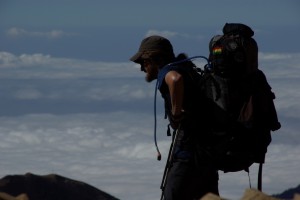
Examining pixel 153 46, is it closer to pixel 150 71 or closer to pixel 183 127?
pixel 150 71

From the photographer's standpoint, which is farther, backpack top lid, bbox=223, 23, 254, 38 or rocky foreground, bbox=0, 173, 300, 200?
rocky foreground, bbox=0, 173, 300, 200

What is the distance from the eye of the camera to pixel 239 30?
11.8 meters

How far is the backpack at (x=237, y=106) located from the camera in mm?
11422

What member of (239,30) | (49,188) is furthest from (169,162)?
(49,188)

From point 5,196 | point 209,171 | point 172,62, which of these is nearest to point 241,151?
point 209,171

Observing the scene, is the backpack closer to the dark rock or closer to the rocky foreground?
the rocky foreground

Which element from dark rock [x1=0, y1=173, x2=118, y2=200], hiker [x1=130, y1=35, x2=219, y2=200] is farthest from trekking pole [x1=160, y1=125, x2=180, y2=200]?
dark rock [x1=0, y1=173, x2=118, y2=200]

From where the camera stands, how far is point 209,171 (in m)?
11.5

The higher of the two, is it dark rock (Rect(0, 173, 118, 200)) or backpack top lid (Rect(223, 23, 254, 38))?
backpack top lid (Rect(223, 23, 254, 38))

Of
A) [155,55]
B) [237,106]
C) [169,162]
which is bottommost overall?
[169,162]

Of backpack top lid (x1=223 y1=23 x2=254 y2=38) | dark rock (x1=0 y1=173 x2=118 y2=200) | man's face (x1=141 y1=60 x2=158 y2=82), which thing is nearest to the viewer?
man's face (x1=141 y1=60 x2=158 y2=82)

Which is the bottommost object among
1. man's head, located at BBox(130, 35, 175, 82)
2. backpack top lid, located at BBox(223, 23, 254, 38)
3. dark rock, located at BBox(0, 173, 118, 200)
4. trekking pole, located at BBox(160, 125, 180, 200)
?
dark rock, located at BBox(0, 173, 118, 200)

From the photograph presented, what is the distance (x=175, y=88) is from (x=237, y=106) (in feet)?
3.21

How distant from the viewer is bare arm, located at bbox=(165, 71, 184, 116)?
10.9m
